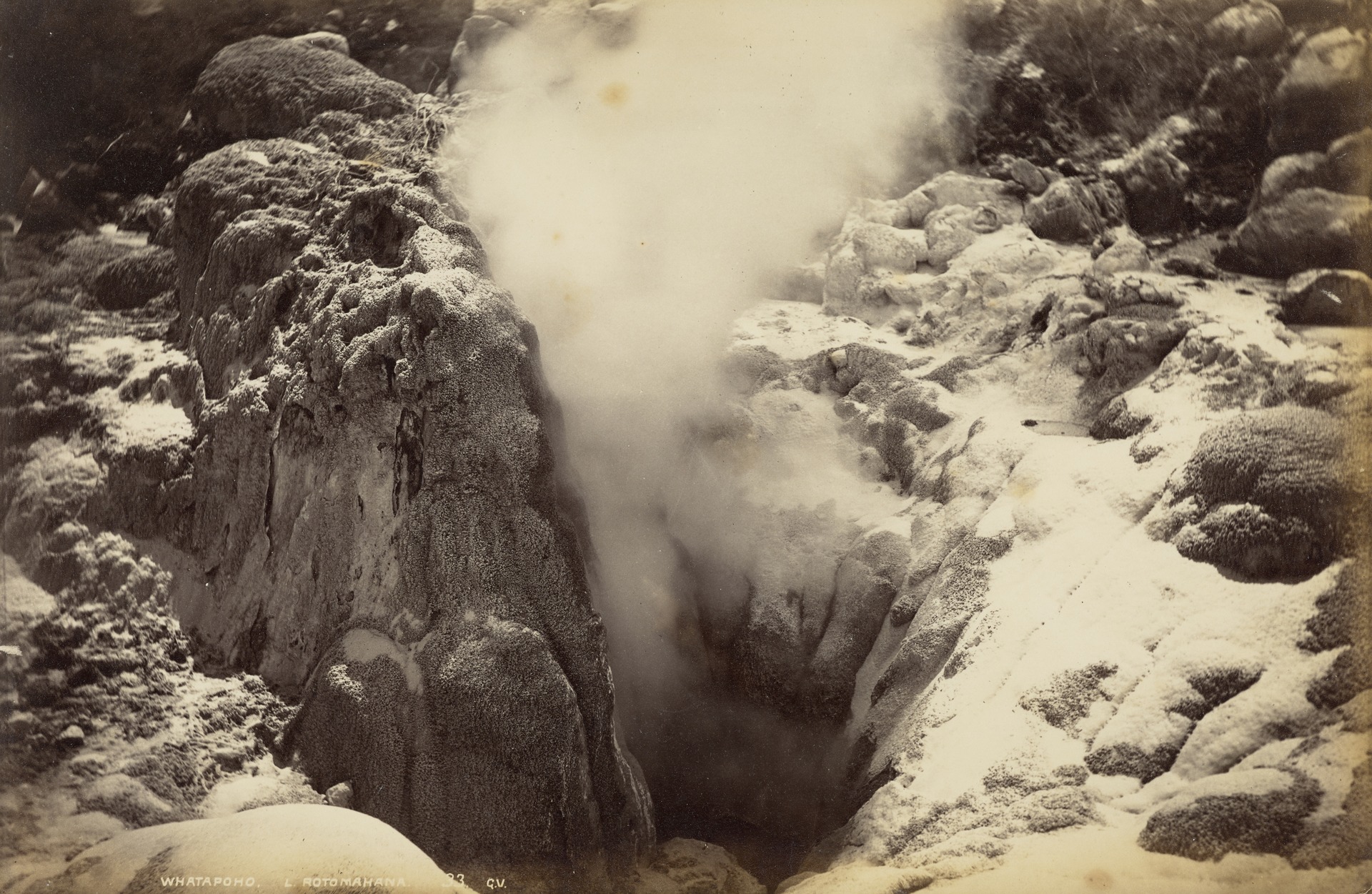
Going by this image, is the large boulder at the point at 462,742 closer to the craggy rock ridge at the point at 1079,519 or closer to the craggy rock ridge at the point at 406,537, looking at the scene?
the craggy rock ridge at the point at 406,537

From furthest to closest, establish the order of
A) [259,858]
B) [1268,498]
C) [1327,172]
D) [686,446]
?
1. [686,446]
2. [1327,172]
3. [1268,498]
4. [259,858]

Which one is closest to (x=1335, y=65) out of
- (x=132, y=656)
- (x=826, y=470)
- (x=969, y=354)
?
(x=969, y=354)

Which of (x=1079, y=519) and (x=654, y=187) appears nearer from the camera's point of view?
(x=1079, y=519)

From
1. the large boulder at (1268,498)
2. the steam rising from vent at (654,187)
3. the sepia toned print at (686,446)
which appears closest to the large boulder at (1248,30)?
the sepia toned print at (686,446)

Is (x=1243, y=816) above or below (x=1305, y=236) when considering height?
below

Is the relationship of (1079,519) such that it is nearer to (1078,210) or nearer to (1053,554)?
(1053,554)

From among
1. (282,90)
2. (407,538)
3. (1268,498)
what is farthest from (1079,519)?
(282,90)

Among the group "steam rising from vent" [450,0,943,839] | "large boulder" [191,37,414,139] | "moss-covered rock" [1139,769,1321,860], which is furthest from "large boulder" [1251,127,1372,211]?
Answer: "large boulder" [191,37,414,139]
